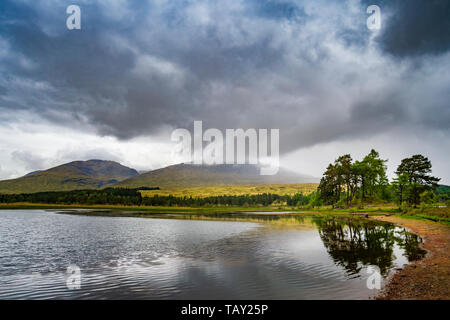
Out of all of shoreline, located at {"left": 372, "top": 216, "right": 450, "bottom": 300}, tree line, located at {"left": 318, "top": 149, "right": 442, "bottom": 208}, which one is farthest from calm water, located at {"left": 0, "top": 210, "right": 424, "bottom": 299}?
tree line, located at {"left": 318, "top": 149, "right": 442, "bottom": 208}

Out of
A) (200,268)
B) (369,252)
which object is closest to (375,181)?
(369,252)

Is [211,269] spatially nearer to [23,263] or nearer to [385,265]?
[385,265]

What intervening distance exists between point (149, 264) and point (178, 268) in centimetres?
328
